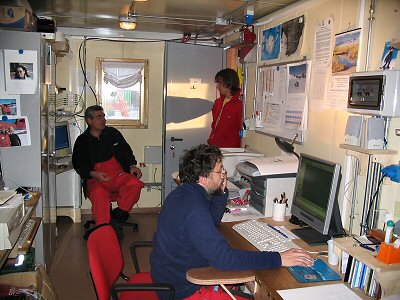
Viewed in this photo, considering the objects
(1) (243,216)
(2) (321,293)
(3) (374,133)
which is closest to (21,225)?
(1) (243,216)

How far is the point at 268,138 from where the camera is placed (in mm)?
3629

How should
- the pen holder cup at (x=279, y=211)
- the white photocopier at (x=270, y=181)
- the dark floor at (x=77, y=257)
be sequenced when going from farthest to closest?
the dark floor at (x=77, y=257)
the white photocopier at (x=270, y=181)
the pen holder cup at (x=279, y=211)

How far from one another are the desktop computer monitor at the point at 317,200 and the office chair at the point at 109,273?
885 mm

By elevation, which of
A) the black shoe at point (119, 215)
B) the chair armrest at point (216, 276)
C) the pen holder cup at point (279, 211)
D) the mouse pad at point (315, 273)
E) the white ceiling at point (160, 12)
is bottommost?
the black shoe at point (119, 215)

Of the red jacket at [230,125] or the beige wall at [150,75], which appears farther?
the beige wall at [150,75]

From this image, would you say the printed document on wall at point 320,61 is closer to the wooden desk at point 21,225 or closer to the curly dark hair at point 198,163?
the curly dark hair at point 198,163

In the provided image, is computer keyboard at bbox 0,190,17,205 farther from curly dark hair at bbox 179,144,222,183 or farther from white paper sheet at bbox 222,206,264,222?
white paper sheet at bbox 222,206,264,222

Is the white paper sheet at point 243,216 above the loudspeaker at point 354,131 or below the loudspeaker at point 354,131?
below

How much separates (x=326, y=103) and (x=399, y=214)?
91 cm

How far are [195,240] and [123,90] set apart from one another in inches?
143

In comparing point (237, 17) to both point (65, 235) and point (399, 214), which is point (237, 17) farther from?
point (65, 235)

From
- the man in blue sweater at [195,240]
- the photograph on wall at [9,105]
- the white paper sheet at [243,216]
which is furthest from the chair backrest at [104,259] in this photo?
the photograph on wall at [9,105]

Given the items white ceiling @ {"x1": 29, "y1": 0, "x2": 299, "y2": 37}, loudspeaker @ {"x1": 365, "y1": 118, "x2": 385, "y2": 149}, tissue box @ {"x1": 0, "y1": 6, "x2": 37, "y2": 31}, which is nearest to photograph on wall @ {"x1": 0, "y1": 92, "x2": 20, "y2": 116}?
tissue box @ {"x1": 0, "y1": 6, "x2": 37, "y2": 31}

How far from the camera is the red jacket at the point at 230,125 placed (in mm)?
4164
